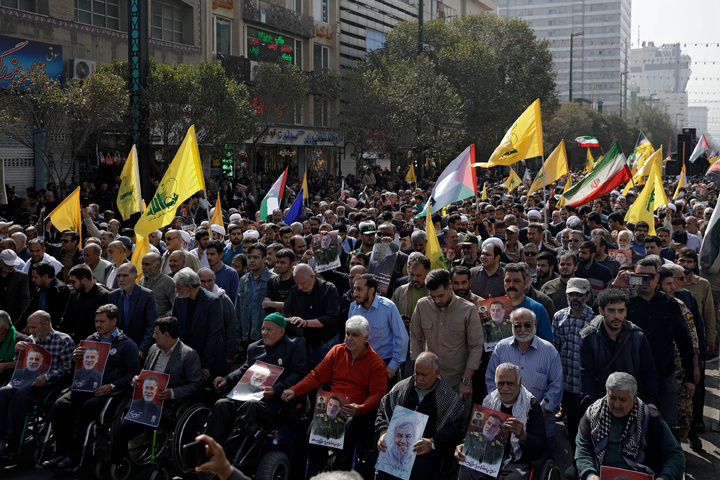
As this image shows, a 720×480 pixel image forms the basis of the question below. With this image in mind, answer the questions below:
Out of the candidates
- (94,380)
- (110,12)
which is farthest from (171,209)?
(110,12)

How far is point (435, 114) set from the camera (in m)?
34.5

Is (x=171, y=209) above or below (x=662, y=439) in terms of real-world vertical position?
above

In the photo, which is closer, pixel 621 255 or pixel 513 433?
pixel 513 433

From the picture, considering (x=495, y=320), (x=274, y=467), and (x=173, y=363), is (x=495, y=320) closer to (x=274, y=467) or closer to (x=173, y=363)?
(x=274, y=467)

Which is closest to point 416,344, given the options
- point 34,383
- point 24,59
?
point 34,383

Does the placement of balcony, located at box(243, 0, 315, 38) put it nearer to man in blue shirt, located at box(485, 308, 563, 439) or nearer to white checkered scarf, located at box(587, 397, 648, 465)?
man in blue shirt, located at box(485, 308, 563, 439)

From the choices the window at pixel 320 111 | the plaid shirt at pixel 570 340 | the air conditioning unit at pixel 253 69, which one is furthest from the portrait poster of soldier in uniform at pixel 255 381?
the window at pixel 320 111

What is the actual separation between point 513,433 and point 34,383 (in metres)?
4.42

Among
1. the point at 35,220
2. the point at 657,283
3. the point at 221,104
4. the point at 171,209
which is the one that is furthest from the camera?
the point at 221,104

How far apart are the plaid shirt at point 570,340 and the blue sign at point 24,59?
17.8 meters

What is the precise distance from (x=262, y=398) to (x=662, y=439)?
3.07 metres

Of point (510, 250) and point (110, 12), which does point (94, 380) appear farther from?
point (110, 12)

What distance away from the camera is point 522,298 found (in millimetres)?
6617

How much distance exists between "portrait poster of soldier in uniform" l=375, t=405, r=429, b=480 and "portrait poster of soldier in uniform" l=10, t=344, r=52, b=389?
139 inches
